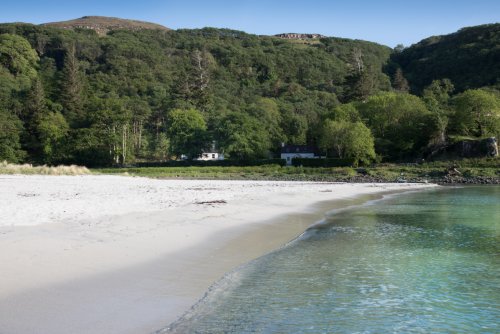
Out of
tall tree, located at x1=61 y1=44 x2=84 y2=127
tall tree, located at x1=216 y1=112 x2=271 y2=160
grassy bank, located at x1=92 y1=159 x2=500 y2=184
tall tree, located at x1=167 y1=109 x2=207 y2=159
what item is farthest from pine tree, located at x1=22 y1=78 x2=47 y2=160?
tall tree, located at x1=216 y1=112 x2=271 y2=160

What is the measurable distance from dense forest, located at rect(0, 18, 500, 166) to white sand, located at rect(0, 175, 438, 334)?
53991 millimetres

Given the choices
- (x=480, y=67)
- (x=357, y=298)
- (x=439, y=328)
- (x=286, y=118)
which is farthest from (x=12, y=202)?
(x=480, y=67)

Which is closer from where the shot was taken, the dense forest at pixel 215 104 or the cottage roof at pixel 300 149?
the dense forest at pixel 215 104

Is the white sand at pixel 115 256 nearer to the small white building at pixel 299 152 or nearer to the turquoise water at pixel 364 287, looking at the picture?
the turquoise water at pixel 364 287

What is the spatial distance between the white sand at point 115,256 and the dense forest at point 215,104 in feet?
177

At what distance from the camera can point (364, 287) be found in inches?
405

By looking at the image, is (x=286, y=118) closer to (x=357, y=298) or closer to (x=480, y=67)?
(x=480, y=67)

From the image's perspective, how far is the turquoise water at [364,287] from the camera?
7.97 m

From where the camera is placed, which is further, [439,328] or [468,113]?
[468,113]

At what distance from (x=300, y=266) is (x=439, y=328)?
186 inches

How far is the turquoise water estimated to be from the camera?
7.97 meters

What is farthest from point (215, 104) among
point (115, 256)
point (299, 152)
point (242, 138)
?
point (115, 256)

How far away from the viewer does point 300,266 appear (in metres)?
12.2

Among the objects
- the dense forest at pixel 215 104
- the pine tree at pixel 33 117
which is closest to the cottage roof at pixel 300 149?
the dense forest at pixel 215 104
